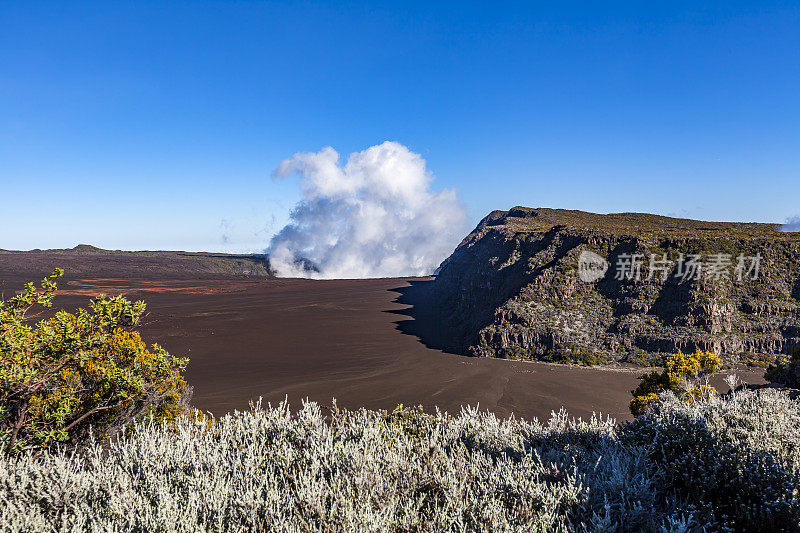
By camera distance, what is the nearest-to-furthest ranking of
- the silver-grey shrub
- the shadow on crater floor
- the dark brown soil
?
the silver-grey shrub
the dark brown soil
the shadow on crater floor

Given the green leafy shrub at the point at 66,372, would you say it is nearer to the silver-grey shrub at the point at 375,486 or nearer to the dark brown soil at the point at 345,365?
the dark brown soil at the point at 345,365

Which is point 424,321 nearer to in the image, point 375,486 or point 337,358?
point 337,358

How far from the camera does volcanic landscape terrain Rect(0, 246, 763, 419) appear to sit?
28969mm

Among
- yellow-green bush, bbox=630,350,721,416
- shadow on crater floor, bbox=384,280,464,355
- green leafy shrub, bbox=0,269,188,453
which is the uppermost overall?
green leafy shrub, bbox=0,269,188,453

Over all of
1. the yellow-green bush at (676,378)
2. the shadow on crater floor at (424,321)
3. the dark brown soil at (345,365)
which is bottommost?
the dark brown soil at (345,365)

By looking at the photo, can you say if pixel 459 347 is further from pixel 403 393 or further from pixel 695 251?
pixel 695 251

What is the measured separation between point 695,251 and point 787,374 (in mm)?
24032

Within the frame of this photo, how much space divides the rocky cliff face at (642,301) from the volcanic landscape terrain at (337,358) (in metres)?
3.49

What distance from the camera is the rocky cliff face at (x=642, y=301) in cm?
3697

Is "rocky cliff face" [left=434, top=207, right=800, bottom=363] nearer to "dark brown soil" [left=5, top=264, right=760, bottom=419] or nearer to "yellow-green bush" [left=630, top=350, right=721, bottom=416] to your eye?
"dark brown soil" [left=5, top=264, right=760, bottom=419]

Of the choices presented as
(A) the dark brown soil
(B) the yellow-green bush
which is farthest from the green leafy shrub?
(B) the yellow-green bush

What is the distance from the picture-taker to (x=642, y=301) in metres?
40.9

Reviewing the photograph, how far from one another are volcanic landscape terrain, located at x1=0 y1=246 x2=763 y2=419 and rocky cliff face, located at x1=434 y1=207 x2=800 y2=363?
11.4 feet

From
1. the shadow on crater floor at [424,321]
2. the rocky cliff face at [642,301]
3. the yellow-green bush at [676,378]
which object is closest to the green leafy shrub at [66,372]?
the yellow-green bush at [676,378]
